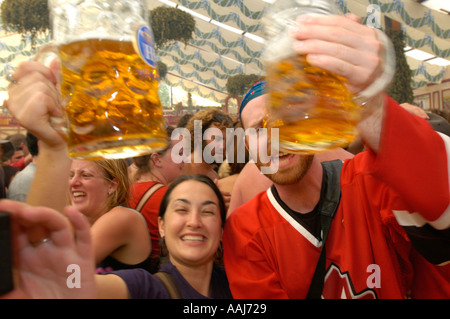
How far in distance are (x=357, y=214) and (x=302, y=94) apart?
1.63ft

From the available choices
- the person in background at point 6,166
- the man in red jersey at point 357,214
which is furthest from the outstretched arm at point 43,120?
the person in background at point 6,166

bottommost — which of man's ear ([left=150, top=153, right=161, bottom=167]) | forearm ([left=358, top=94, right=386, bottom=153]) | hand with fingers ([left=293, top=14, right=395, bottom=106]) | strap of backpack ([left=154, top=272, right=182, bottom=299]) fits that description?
strap of backpack ([left=154, top=272, right=182, bottom=299])

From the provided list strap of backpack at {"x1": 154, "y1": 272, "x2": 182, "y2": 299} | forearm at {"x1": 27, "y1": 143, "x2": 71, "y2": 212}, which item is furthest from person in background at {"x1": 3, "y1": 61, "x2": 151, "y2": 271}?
strap of backpack at {"x1": 154, "y1": 272, "x2": 182, "y2": 299}

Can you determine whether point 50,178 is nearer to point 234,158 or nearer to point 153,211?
point 153,211

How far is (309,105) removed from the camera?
0.41 metres

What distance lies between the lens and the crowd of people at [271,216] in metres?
0.40

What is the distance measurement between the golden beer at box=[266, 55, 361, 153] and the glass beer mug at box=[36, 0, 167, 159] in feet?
0.47

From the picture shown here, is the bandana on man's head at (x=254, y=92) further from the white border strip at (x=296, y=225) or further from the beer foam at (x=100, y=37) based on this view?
the beer foam at (x=100, y=37)

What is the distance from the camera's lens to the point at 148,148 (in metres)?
0.40

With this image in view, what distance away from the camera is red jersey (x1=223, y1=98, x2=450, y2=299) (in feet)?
1.59

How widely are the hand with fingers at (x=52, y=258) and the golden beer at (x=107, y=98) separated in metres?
0.08

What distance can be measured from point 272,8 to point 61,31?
0.25 m

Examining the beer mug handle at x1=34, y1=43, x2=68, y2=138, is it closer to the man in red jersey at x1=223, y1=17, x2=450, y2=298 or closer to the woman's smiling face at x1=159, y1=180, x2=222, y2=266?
the man in red jersey at x1=223, y1=17, x2=450, y2=298
